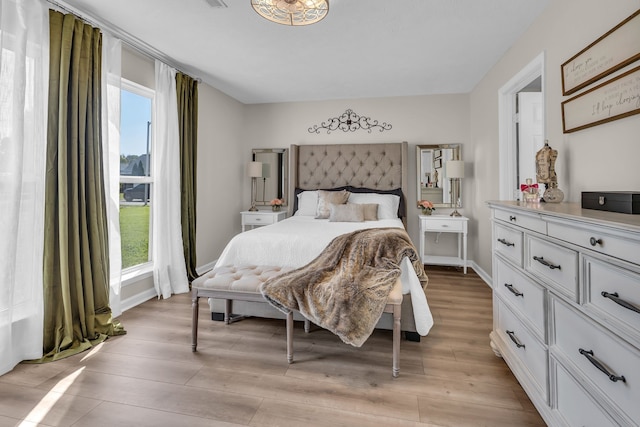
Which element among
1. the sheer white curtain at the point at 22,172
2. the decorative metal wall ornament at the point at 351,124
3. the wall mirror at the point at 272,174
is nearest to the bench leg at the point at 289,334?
the sheer white curtain at the point at 22,172

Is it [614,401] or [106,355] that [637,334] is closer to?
[614,401]

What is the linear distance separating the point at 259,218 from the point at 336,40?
2.68 meters

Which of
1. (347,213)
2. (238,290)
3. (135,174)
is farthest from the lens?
(347,213)

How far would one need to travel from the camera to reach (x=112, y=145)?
2721 millimetres

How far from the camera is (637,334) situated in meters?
0.91

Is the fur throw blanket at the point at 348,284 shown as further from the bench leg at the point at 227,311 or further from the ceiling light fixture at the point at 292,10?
the ceiling light fixture at the point at 292,10

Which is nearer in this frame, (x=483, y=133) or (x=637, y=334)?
(x=637, y=334)

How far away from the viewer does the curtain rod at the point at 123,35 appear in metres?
2.32

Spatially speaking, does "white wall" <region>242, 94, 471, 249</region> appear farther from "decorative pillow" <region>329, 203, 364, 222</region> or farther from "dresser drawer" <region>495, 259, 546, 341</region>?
"dresser drawer" <region>495, 259, 546, 341</region>

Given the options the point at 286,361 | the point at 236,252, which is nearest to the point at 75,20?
the point at 236,252

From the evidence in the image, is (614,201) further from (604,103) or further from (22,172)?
(22,172)

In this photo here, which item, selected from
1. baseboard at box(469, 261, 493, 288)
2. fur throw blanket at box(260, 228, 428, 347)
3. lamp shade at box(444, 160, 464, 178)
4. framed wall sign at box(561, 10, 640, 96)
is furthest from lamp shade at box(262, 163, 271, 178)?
framed wall sign at box(561, 10, 640, 96)

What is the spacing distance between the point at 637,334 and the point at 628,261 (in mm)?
208

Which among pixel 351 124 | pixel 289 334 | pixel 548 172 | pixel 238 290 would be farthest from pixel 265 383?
pixel 351 124
